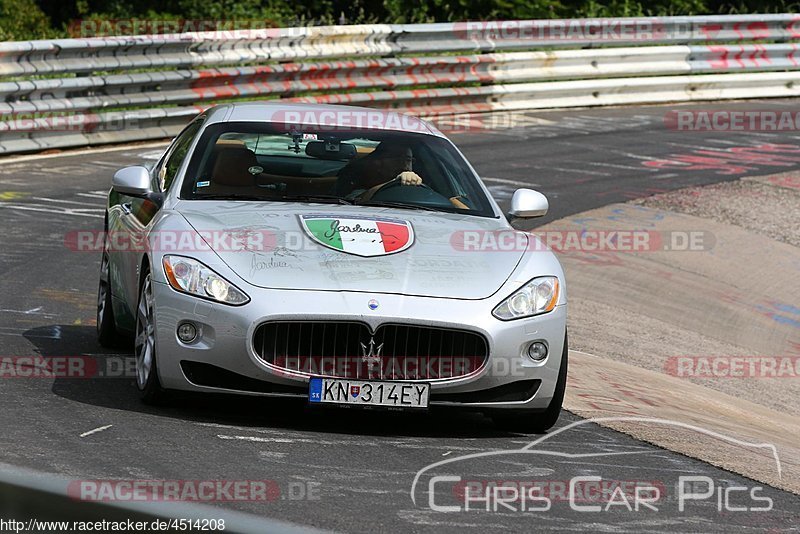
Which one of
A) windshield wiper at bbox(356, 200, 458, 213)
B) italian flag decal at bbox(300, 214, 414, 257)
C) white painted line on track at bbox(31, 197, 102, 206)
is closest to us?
italian flag decal at bbox(300, 214, 414, 257)

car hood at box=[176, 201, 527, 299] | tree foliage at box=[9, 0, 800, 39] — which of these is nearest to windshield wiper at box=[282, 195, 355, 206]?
car hood at box=[176, 201, 527, 299]

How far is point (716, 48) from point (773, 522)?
18935 mm

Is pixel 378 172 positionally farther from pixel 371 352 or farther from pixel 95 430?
pixel 95 430

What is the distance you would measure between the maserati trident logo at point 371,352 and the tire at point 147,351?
92cm

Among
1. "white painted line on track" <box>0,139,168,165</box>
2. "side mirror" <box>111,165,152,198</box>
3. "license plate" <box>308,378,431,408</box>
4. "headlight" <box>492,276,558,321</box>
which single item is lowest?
"white painted line on track" <box>0,139,168,165</box>

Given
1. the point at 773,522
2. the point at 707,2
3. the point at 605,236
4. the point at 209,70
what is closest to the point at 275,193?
the point at 773,522

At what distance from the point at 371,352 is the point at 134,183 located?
183cm

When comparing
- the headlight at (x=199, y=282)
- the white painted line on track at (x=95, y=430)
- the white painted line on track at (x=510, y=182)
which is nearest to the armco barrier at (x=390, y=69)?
the white painted line on track at (x=510, y=182)

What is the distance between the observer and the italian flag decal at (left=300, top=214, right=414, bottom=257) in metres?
6.74

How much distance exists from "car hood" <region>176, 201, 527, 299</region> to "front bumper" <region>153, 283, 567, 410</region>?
0.08 m

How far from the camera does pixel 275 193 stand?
25.0 ft

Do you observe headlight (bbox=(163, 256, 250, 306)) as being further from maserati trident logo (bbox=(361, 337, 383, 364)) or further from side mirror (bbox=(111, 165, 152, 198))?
side mirror (bbox=(111, 165, 152, 198))

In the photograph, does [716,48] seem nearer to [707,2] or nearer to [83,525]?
[707,2]

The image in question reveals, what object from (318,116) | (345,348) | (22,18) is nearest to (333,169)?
(318,116)
